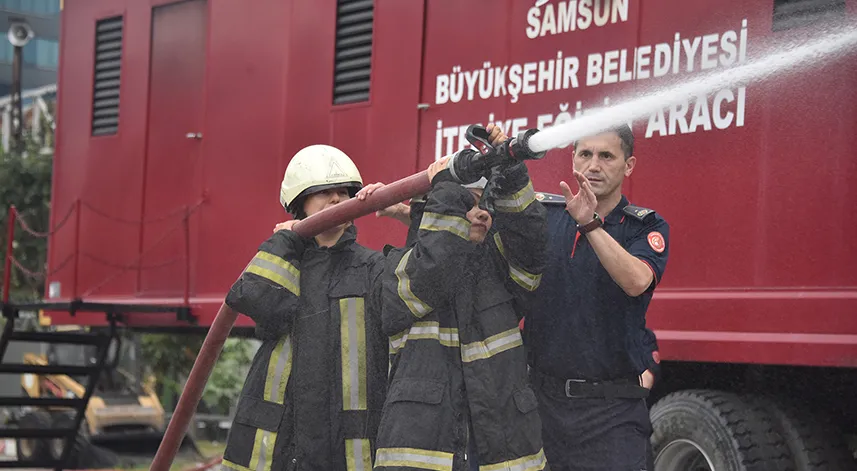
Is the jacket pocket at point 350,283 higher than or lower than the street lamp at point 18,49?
lower

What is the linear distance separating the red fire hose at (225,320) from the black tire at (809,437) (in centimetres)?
228

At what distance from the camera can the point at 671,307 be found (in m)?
5.16

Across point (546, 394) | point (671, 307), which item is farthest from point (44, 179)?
point (546, 394)

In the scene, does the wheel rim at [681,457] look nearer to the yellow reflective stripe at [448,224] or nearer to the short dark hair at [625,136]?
the short dark hair at [625,136]

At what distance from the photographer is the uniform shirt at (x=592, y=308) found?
3.59 m

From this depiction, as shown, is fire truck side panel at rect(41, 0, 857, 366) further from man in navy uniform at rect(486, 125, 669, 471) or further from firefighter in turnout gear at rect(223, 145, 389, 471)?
firefighter in turnout gear at rect(223, 145, 389, 471)

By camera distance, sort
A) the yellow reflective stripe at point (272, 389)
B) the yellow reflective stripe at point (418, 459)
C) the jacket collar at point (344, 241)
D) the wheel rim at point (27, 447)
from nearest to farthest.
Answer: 1. the yellow reflective stripe at point (418, 459)
2. the yellow reflective stripe at point (272, 389)
3. the jacket collar at point (344, 241)
4. the wheel rim at point (27, 447)

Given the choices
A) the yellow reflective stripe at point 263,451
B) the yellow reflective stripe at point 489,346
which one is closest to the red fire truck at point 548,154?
the yellow reflective stripe at point 489,346

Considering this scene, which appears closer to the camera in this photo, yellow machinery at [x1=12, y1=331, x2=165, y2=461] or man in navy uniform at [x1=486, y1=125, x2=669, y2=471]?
man in navy uniform at [x1=486, y1=125, x2=669, y2=471]

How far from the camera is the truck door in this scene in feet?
27.0

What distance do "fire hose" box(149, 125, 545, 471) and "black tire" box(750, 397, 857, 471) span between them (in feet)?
7.13

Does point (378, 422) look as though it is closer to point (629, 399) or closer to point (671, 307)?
point (629, 399)

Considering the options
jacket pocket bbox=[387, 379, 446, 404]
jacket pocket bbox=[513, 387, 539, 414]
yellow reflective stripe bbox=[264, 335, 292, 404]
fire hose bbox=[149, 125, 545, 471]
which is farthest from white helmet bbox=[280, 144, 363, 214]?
jacket pocket bbox=[513, 387, 539, 414]

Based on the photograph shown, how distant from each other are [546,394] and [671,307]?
1.65 metres
